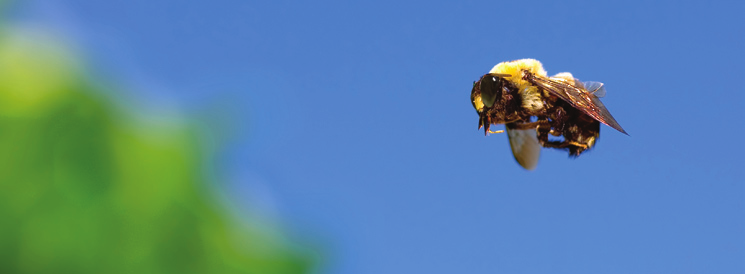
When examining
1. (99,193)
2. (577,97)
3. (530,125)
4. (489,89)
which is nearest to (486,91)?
(489,89)

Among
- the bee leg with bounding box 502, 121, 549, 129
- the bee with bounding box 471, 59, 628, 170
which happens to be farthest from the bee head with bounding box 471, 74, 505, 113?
the bee leg with bounding box 502, 121, 549, 129

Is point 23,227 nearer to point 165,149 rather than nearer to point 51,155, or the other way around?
point 51,155

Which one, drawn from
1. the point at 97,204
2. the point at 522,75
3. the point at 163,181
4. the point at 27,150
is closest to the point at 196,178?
the point at 163,181

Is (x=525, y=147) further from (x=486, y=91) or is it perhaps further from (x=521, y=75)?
(x=486, y=91)

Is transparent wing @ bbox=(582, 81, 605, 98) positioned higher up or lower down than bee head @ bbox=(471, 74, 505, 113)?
higher up

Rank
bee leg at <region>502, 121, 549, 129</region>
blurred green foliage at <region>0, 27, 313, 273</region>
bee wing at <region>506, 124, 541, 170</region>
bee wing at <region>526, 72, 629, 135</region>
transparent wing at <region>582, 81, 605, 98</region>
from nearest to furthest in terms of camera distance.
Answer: bee wing at <region>526, 72, 629, 135</region> < bee leg at <region>502, 121, 549, 129</region> < bee wing at <region>506, 124, 541, 170</region> < transparent wing at <region>582, 81, 605, 98</region> < blurred green foliage at <region>0, 27, 313, 273</region>

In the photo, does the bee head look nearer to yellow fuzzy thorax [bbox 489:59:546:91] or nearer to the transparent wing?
yellow fuzzy thorax [bbox 489:59:546:91]

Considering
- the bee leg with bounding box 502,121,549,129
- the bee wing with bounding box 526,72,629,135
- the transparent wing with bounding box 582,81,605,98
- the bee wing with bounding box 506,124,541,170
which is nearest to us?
the bee wing with bounding box 526,72,629,135
